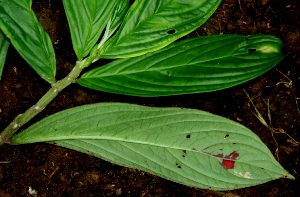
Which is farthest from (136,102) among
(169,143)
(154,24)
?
(154,24)

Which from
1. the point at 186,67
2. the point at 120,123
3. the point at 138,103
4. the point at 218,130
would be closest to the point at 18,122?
the point at 120,123

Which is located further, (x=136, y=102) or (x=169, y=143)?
(x=136, y=102)

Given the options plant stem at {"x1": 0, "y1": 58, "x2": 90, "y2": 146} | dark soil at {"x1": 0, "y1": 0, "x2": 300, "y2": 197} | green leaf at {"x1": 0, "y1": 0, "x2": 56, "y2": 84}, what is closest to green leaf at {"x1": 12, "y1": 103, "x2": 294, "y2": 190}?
plant stem at {"x1": 0, "y1": 58, "x2": 90, "y2": 146}

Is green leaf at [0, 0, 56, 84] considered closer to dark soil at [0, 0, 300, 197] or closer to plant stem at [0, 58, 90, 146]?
plant stem at [0, 58, 90, 146]

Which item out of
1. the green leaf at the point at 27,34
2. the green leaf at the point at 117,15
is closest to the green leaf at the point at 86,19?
the green leaf at the point at 117,15

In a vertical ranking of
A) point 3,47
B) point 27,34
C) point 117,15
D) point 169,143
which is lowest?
point 169,143

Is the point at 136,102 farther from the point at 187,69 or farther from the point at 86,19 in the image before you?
the point at 86,19
